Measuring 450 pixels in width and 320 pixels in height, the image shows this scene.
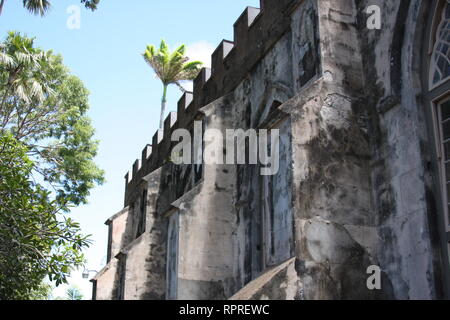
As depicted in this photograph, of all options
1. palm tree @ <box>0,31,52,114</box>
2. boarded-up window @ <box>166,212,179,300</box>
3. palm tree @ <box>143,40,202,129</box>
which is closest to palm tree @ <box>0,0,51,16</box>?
palm tree @ <box>0,31,52,114</box>

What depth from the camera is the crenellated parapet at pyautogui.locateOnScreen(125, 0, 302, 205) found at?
11.5 metres

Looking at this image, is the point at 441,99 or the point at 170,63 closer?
the point at 441,99

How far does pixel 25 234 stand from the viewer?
1038 centimetres

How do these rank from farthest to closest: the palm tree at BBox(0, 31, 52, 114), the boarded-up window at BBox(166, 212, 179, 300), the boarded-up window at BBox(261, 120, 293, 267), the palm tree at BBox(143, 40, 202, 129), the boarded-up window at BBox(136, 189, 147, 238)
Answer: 1. the palm tree at BBox(143, 40, 202, 129)
2. the boarded-up window at BBox(136, 189, 147, 238)
3. the palm tree at BBox(0, 31, 52, 114)
4. the boarded-up window at BBox(166, 212, 179, 300)
5. the boarded-up window at BBox(261, 120, 293, 267)

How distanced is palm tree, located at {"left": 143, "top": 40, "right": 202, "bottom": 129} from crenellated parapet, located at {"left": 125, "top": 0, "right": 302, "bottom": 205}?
49.9ft

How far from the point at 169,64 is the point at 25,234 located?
24.2 meters

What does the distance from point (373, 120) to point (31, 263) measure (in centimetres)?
646

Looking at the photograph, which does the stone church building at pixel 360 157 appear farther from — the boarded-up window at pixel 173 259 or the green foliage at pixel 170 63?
the green foliage at pixel 170 63

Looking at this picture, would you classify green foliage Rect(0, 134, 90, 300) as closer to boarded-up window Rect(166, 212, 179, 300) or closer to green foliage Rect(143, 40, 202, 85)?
boarded-up window Rect(166, 212, 179, 300)

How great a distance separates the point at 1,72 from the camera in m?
18.7

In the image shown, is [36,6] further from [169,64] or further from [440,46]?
[169,64]

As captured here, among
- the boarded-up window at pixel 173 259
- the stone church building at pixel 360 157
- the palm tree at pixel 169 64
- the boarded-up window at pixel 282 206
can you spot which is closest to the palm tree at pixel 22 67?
the boarded-up window at pixel 173 259

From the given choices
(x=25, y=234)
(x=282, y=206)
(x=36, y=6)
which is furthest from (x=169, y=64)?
(x=282, y=206)

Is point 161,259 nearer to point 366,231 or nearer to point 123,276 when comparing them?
point 123,276
